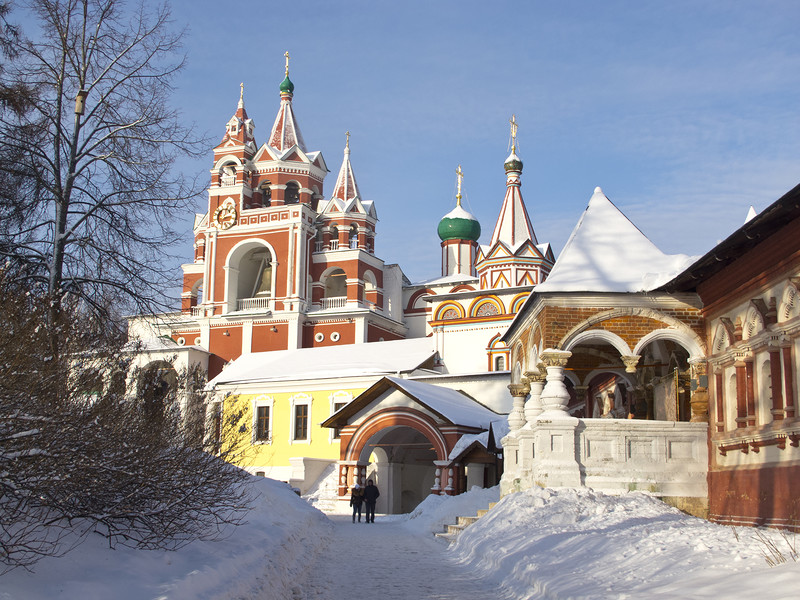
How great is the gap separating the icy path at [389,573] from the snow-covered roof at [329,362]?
20.4 meters

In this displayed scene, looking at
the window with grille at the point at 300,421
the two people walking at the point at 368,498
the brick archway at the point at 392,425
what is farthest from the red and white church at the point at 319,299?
the two people walking at the point at 368,498

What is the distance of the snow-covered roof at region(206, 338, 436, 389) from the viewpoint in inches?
1478

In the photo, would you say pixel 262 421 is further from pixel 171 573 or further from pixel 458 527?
pixel 171 573

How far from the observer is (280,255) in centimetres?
4791

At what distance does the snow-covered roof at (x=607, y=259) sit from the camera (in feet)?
47.1

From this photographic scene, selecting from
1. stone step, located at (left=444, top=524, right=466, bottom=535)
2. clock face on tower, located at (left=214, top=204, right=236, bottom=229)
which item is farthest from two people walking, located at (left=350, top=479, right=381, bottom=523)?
clock face on tower, located at (left=214, top=204, right=236, bottom=229)

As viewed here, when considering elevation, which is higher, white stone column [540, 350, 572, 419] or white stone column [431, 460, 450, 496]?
white stone column [540, 350, 572, 419]

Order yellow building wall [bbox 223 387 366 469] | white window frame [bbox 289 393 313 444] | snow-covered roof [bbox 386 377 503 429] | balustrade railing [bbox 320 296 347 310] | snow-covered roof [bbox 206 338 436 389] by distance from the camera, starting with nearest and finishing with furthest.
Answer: snow-covered roof [bbox 386 377 503 429]
yellow building wall [bbox 223 387 366 469]
white window frame [bbox 289 393 313 444]
snow-covered roof [bbox 206 338 436 389]
balustrade railing [bbox 320 296 347 310]

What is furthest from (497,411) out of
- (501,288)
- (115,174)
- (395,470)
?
(115,174)

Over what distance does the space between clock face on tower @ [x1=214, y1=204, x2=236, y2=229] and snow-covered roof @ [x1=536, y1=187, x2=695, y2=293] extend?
115ft

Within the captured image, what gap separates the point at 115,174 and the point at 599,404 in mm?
15665

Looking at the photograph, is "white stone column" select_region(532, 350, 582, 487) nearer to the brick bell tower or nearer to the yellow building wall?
the yellow building wall

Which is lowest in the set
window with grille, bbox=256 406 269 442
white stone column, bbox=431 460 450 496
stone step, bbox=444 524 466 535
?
stone step, bbox=444 524 466 535

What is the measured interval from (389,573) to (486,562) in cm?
121
